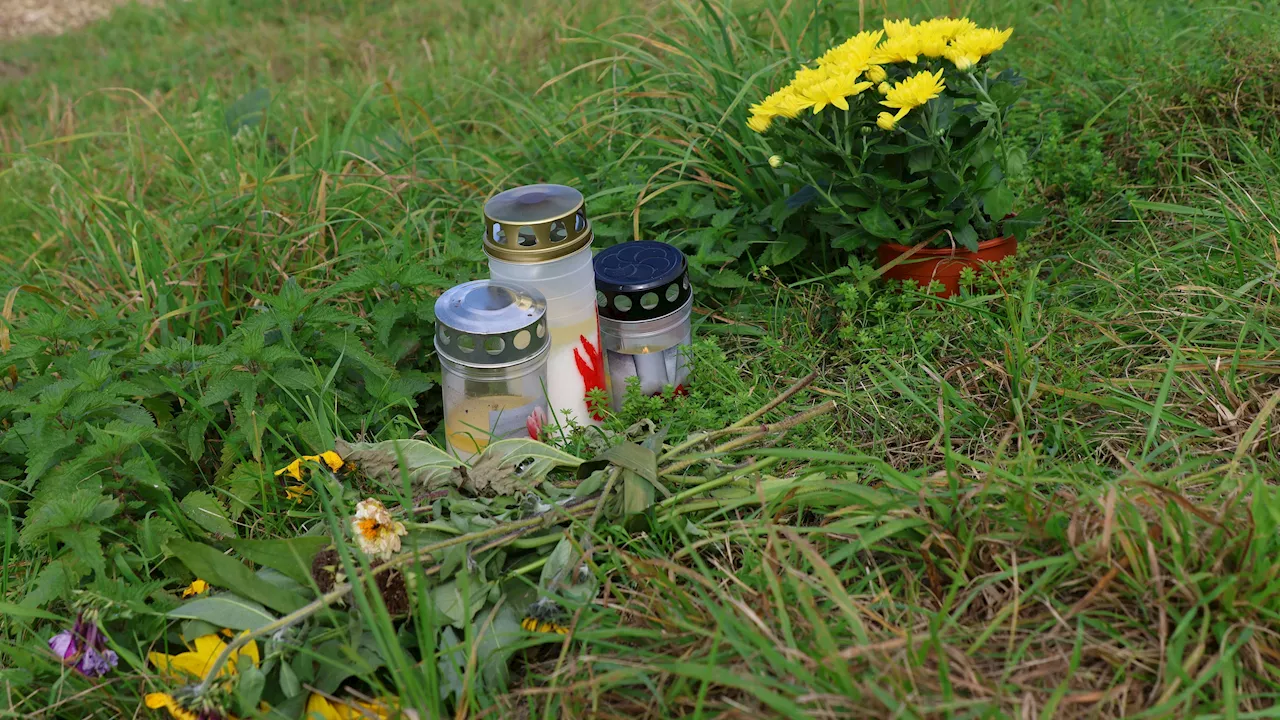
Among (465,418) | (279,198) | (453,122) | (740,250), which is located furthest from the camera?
(453,122)

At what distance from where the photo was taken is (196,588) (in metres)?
1.74

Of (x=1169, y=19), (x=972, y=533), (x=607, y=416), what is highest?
(x=1169, y=19)

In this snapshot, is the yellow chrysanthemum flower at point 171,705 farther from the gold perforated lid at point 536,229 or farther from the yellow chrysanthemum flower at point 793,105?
the yellow chrysanthemum flower at point 793,105

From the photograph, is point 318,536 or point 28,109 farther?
point 28,109

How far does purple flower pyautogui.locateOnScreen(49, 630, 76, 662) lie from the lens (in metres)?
1.60

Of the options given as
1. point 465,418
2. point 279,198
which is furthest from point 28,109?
point 465,418

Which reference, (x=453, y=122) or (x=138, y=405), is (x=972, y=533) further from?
(x=453, y=122)

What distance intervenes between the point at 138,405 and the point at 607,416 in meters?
0.97

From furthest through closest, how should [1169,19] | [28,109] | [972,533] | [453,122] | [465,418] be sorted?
1. [28,109]
2. [453,122]
3. [1169,19]
4. [465,418]
5. [972,533]

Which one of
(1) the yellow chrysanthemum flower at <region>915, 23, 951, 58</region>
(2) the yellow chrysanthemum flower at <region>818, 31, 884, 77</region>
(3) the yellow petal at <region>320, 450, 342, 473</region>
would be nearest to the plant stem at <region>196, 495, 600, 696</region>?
(3) the yellow petal at <region>320, 450, 342, 473</region>

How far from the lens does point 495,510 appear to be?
1.84 m

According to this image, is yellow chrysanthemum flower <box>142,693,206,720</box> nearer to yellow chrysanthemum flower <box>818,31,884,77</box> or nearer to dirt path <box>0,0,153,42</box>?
yellow chrysanthemum flower <box>818,31,884,77</box>

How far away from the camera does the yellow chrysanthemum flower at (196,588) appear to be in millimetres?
1743

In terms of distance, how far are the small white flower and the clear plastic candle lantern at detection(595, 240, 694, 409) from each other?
678 millimetres
